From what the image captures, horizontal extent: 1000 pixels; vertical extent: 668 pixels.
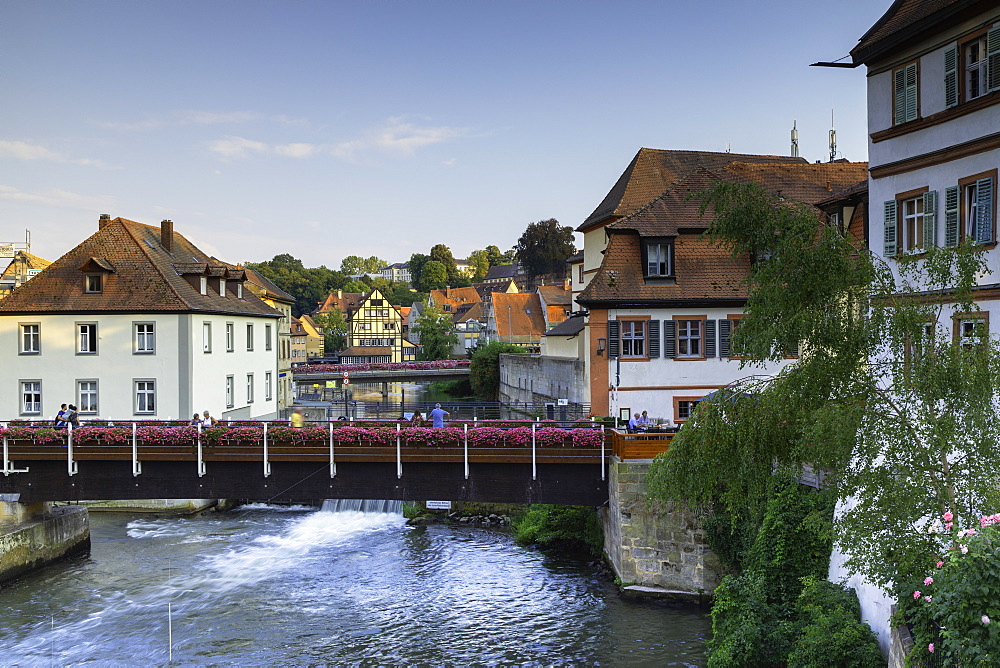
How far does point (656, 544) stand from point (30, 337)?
Result: 27031 mm

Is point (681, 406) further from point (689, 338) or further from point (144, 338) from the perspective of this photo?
→ point (144, 338)

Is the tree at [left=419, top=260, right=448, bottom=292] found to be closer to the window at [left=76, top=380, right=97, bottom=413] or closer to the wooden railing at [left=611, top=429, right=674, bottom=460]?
the window at [left=76, top=380, right=97, bottom=413]

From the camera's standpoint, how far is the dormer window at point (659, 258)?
29.2 m

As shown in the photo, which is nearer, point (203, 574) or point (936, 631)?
point (936, 631)

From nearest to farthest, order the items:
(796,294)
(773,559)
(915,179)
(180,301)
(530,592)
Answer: (796,294)
(915,179)
(773,559)
(530,592)
(180,301)

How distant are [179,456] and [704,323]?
1753 centimetres

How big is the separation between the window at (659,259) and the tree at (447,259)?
151778 mm

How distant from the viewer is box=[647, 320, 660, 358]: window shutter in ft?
95.0

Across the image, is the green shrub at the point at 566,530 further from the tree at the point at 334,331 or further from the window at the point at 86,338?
the tree at the point at 334,331

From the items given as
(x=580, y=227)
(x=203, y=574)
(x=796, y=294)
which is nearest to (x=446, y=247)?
(x=580, y=227)

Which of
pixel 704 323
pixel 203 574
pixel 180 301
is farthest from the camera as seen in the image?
pixel 180 301

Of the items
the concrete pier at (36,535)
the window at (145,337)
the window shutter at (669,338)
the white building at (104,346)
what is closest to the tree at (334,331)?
the white building at (104,346)

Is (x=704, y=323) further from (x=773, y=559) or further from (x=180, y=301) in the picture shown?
(x=180, y=301)

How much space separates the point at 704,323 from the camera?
2919 cm
